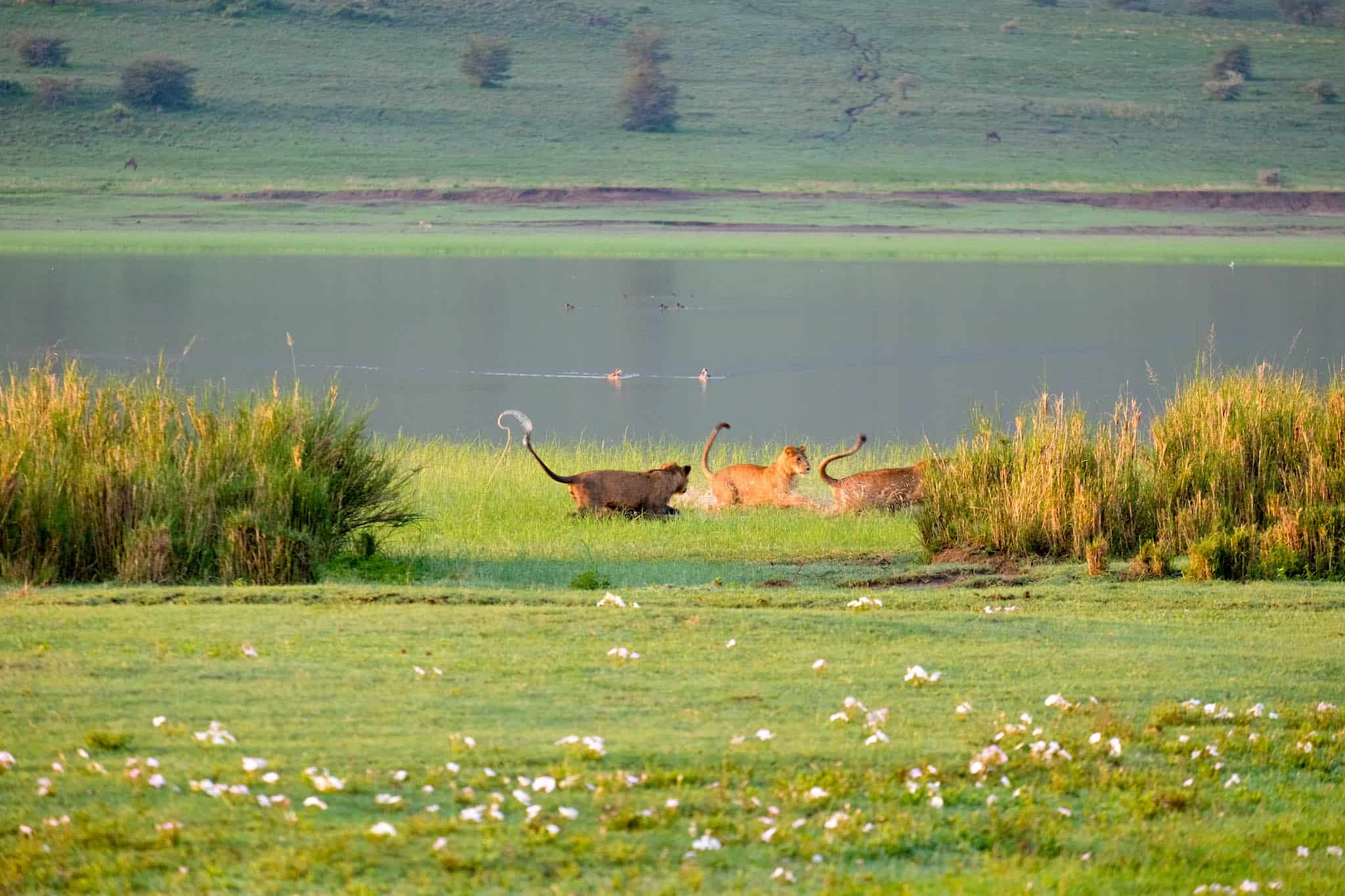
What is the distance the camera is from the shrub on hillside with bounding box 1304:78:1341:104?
114 metres

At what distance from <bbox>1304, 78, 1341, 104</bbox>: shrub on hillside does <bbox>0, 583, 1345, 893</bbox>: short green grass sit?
114 m

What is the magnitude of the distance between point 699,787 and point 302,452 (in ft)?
21.3

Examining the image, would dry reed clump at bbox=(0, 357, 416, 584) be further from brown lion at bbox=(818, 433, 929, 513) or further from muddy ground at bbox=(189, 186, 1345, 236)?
muddy ground at bbox=(189, 186, 1345, 236)

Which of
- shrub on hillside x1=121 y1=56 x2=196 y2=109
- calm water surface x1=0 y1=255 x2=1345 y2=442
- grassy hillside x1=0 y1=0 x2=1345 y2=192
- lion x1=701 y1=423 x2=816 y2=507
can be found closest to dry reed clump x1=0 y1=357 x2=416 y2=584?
lion x1=701 y1=423 x2=816 y2=507

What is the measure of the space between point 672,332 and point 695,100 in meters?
67.7

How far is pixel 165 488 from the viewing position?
35.8 ft

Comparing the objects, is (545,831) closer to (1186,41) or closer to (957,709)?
(957,709)

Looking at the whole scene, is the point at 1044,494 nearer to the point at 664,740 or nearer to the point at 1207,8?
the point at 664,740

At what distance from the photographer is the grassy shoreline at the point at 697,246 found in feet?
238

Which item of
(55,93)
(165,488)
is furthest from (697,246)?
(165,488)

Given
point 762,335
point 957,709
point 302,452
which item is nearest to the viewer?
point 957,709

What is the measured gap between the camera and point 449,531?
15023mm

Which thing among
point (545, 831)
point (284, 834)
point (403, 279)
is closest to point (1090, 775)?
point (545, 831)

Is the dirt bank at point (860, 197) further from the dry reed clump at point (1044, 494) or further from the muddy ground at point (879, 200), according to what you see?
the dry reed clump at point (1044, 494)
